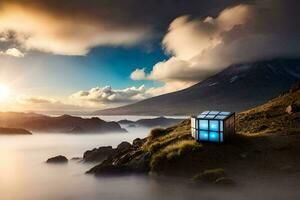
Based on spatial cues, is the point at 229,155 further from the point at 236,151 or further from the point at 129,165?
the point at 129,165

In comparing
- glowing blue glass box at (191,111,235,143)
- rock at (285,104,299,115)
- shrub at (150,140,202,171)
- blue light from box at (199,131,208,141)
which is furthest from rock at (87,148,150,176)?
rock at (285,104,299,115)

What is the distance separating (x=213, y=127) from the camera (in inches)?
1970

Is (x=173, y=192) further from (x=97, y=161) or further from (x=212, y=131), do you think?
(x=97, y=161)

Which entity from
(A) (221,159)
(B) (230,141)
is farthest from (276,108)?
(A) (221,159)

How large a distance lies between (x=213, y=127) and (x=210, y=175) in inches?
394

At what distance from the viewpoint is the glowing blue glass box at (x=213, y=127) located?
163 ft

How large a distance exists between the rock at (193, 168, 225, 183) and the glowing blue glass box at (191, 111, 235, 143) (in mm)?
8311

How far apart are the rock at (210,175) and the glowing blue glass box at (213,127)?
27.3 ft

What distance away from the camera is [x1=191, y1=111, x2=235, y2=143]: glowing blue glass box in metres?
49.7

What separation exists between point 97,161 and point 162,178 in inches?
1474

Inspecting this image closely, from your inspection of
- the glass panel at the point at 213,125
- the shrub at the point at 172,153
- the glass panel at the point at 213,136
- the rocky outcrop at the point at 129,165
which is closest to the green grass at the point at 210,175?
the shrub at the point at 172,153

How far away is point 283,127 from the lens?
56312mm

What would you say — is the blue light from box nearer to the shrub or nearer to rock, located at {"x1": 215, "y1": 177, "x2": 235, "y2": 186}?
the shrub

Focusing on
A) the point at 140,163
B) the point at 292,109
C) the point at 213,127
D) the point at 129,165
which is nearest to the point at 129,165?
the point at 129,165
